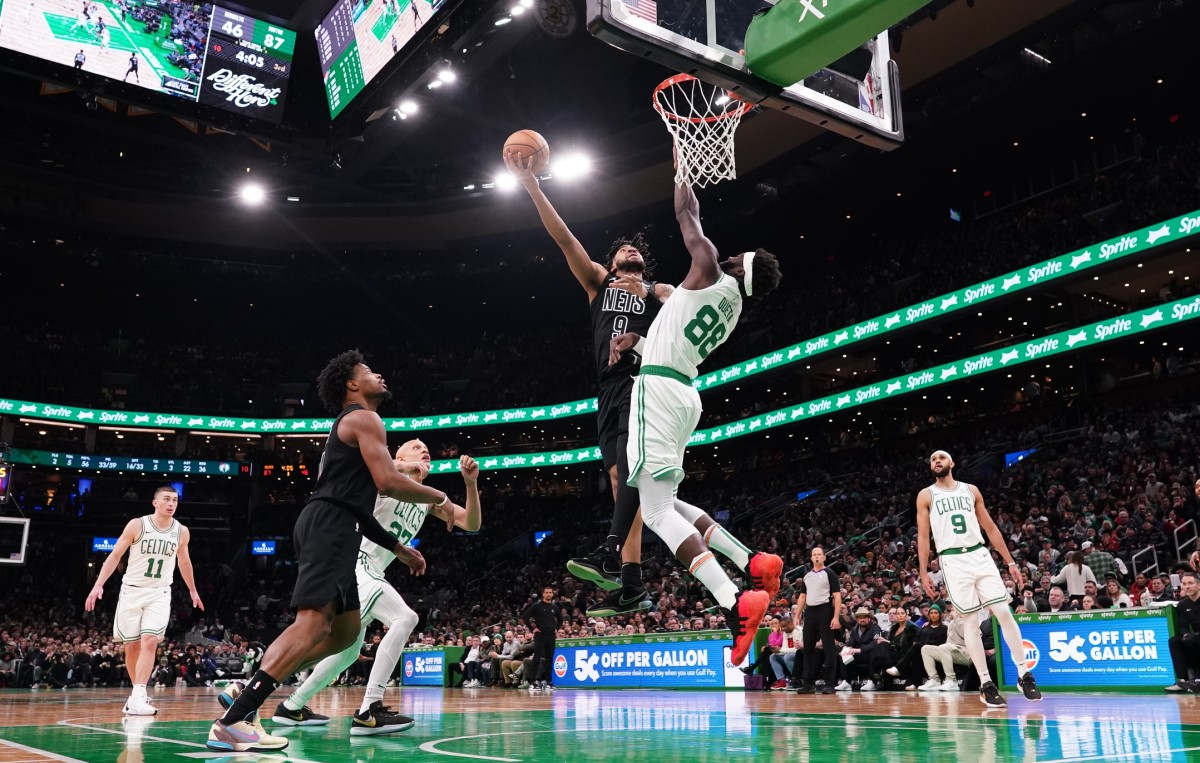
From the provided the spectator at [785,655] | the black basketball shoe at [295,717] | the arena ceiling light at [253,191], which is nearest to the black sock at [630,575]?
the black basketball shoe at [295,717]

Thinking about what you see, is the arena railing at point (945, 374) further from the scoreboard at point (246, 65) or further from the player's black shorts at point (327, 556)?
the player's black shorts at point (327, 556)

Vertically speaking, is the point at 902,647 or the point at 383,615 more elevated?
the point at 383,615

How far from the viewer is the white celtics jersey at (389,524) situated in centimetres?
703

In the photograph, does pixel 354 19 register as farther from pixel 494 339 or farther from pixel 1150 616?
pixel 494 339

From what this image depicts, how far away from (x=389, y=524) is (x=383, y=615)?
74 cm

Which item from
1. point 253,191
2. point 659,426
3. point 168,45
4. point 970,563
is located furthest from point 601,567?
point 253,191

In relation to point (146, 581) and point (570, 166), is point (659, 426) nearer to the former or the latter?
point (146, 581)

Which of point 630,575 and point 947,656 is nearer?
point 630,575

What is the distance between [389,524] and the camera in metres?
7.39

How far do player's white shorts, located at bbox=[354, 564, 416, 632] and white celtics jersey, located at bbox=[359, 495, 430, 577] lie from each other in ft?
0.31

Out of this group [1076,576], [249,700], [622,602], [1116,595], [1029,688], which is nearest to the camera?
[249,700]

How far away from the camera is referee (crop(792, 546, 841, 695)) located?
12016 millimetres

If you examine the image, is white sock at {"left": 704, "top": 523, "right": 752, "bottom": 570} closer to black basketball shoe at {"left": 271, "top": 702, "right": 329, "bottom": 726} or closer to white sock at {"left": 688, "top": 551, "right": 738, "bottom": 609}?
white sock at {"left": 688, "top": 551, "right": 738, "bottom": 609}

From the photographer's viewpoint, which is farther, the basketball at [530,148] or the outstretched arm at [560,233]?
the basketball at [530,148]
